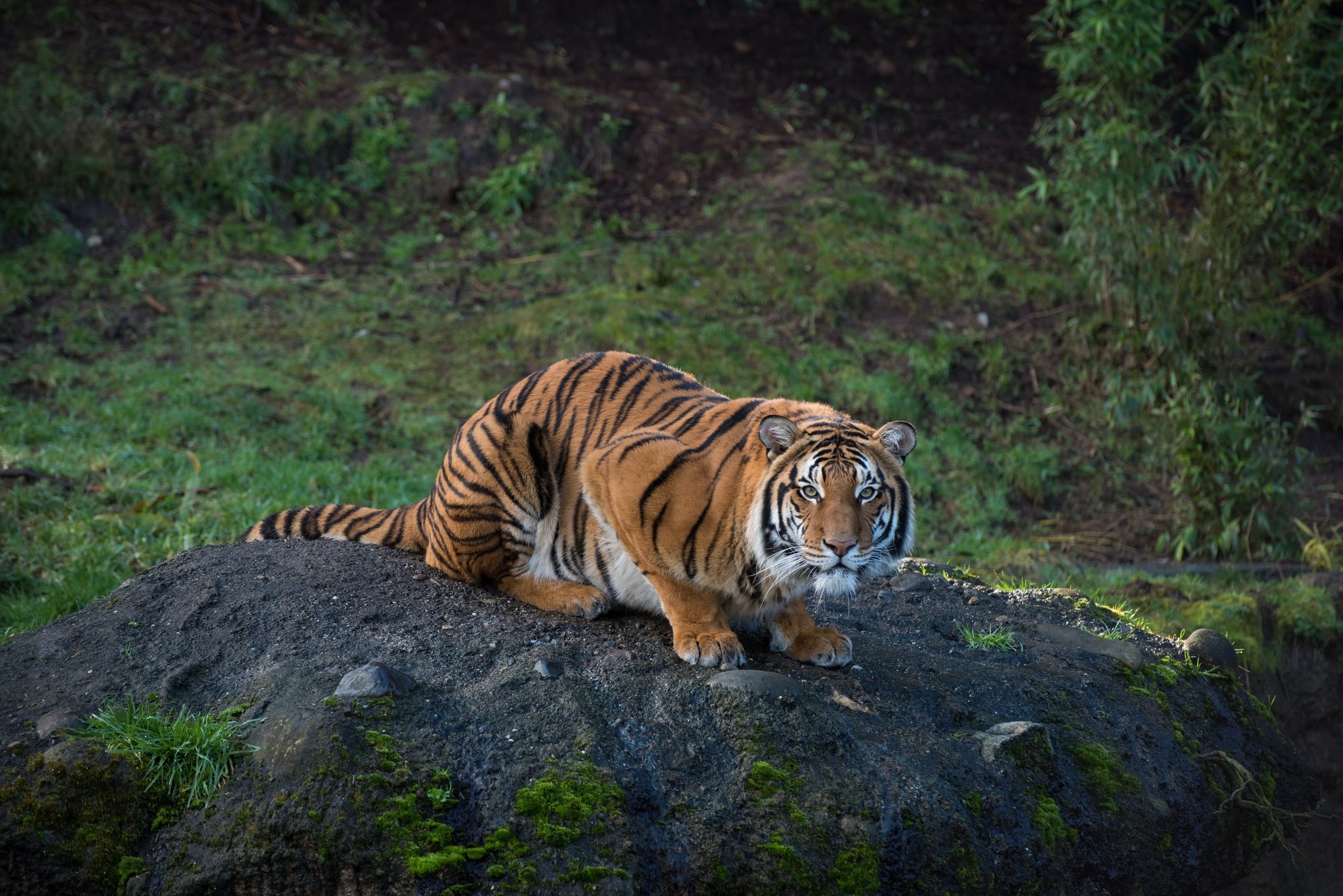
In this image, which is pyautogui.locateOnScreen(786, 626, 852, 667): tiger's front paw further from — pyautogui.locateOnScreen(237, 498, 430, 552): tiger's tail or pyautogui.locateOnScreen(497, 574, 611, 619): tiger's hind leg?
pyautogui.locateOnScreen(237, 498, 430, 552): tiger's tail

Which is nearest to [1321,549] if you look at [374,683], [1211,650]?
[1211,650]

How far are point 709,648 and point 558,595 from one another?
29.0 inches

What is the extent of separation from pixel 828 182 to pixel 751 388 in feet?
10.1

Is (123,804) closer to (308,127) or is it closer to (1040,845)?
(1040,845)

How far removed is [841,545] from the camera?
10.9 ft

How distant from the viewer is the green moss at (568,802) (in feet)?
9.63

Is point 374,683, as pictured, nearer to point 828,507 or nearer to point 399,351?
point 828,507

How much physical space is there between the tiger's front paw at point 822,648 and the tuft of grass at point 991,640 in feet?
2.60

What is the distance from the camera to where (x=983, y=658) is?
4309mm

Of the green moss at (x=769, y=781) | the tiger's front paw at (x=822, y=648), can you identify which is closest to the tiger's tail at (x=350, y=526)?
the tiger's front paw at (x=822, y=648)

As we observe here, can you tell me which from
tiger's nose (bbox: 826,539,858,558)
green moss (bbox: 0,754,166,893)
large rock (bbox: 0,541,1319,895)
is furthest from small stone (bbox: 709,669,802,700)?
green moss (bbox: 0,754,166,893)

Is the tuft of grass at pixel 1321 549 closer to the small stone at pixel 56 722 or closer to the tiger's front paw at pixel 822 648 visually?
the tiger's front paw at pixel 822 648

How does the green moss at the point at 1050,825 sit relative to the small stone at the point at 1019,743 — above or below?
below

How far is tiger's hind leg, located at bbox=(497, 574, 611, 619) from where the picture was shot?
403 centimetres
